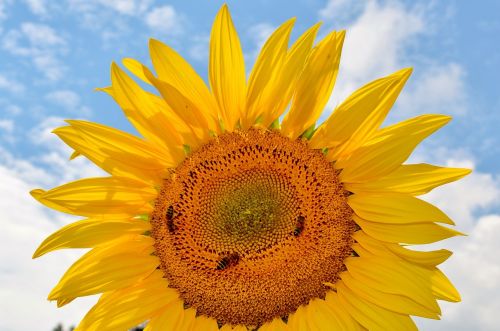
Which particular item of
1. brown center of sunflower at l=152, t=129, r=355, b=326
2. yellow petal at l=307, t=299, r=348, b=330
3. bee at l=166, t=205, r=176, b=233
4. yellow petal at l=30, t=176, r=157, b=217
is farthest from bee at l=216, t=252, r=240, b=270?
yellow petal at l=30, t=176, r=157, b=217

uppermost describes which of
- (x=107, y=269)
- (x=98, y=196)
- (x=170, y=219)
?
(x=98, y=196)

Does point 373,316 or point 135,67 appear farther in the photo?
point 135,67

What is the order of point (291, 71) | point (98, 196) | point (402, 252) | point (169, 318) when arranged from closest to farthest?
1. point (291, 71)
2. point (402, 252)
3. point (98, 196)
4. point (169, 318)

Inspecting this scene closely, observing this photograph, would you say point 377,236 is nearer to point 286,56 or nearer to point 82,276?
point 286,56

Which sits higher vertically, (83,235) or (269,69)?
(269,69)

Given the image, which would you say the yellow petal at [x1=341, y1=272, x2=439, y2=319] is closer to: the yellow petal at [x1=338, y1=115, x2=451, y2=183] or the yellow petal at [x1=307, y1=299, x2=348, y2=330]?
the yellow petal at [x1=307, y1=299, x2=348, y2=330]

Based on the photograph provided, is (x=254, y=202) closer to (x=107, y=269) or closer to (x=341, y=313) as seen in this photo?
(x=341, y=313)

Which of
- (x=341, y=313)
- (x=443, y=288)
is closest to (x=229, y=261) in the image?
(x=341, y=313)
